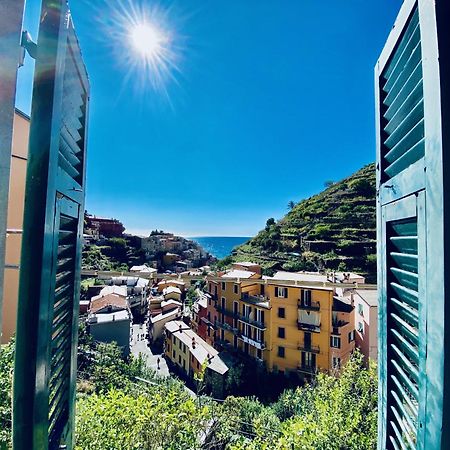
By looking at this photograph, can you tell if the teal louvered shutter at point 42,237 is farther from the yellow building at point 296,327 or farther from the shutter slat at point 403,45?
the yellow building at point 296,327

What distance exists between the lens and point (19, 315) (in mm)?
551

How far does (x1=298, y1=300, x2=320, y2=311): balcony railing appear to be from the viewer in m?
10.0

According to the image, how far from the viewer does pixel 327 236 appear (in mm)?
23703

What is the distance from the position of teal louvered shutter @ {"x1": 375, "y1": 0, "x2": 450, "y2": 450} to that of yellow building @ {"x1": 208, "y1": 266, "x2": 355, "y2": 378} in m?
8.79

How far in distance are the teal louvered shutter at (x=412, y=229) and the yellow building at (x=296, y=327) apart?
28.8 ft

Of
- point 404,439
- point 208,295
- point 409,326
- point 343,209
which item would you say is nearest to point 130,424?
point 404,439

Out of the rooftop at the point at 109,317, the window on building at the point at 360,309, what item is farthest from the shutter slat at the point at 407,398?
the rooftop at the point at 109,317

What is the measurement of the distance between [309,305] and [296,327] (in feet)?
3.25

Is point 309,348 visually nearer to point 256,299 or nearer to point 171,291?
point 256,299

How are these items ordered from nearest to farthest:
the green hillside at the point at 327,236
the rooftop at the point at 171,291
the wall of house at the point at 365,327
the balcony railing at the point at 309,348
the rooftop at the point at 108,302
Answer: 1. the wall of house at the point at 365,327
2. the balcony railing at the point at 309,348
3. the rooftop at the point at 108,302
4. the rooftop at the point at 171,291
5. the green hillside at the point at 327,236

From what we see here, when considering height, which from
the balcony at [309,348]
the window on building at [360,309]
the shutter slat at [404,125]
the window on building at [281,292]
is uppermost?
the shutter slat at [404,125]

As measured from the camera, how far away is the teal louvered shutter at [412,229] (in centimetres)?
54

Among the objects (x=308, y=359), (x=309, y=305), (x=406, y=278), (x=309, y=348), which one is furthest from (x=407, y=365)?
(x=308, y=359)

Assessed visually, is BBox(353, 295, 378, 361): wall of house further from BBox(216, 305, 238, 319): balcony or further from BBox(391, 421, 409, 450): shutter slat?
BBox(391, 421, 409, 450): shutter slat
